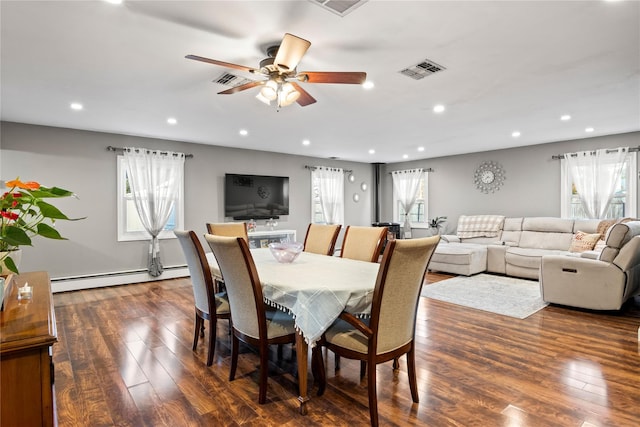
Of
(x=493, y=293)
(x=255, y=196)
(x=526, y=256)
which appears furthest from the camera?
(x=255, y=196)

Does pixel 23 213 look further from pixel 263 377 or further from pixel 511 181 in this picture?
pixel 511 181

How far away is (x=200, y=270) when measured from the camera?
2.67 metres

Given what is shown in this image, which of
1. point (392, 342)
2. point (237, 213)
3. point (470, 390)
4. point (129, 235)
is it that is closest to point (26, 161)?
point (129, 235)

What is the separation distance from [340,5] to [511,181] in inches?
241

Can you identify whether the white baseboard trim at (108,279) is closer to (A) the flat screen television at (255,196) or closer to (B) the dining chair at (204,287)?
(A) the flat screen television at (255,196)

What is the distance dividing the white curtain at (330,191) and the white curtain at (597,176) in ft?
15.1

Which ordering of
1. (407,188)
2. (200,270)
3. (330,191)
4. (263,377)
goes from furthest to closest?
(407,188)
(330,191)
(200,270)
(263,377)

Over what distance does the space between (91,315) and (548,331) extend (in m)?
4.84

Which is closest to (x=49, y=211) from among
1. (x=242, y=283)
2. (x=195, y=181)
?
(x=242, y=283)

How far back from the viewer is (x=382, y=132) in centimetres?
545

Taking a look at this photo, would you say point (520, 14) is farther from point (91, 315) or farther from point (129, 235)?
point (129, 235)

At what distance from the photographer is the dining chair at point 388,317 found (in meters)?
1.83

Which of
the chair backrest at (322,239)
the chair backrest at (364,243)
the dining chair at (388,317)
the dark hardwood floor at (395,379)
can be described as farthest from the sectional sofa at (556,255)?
the dining chair at (388,317)

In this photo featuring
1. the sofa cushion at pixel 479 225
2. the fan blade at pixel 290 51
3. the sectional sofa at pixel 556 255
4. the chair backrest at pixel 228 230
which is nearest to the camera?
the fan blade at pixel 290 51
